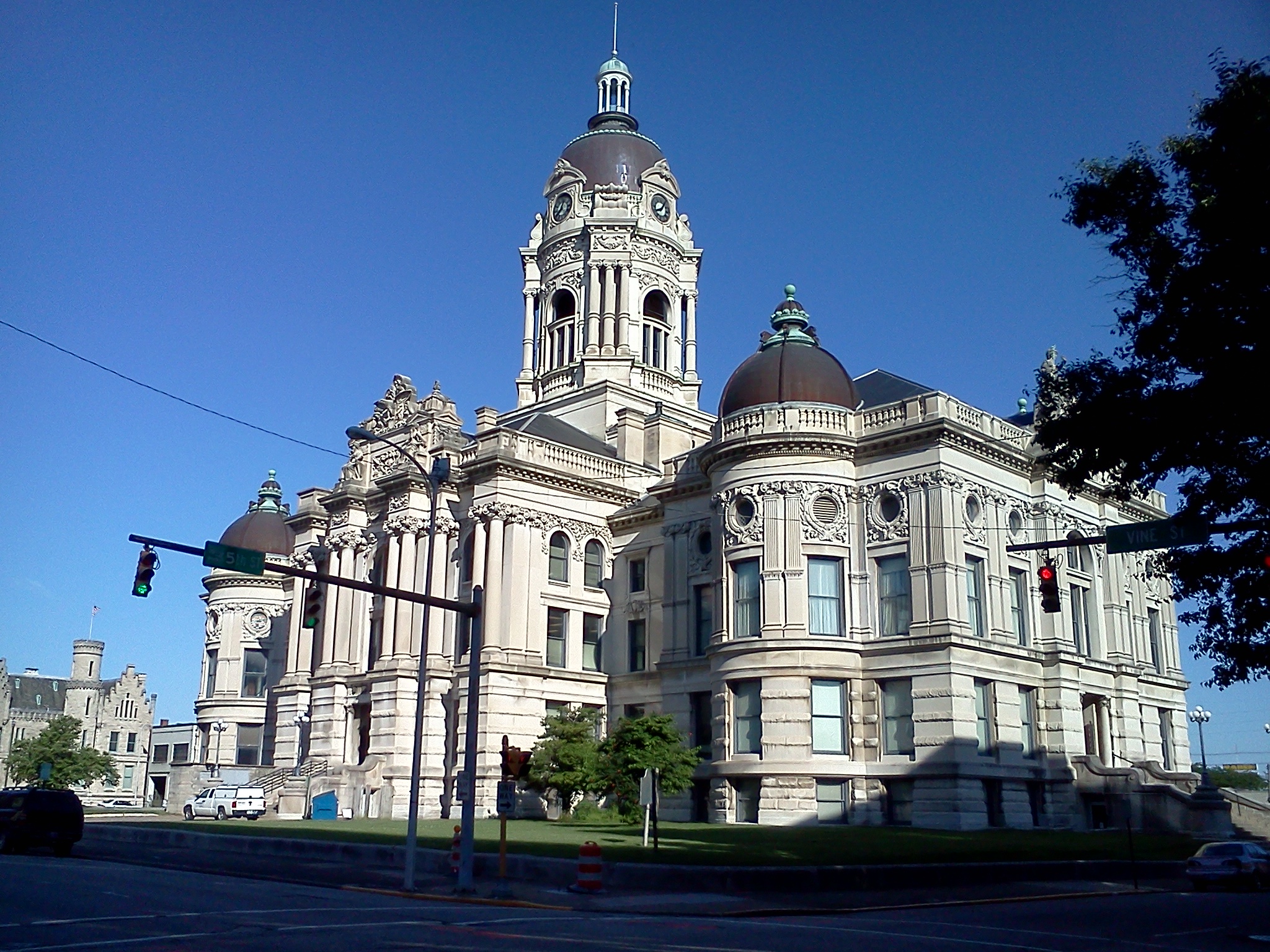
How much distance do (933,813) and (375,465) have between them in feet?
108

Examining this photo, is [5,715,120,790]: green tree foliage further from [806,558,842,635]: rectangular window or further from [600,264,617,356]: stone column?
[806,558,842,635]: rectangular window

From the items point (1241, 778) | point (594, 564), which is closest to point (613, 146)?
point (594, 564)

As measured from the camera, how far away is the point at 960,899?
26344 millimetres

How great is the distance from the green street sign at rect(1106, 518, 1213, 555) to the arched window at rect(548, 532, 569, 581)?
3724cm

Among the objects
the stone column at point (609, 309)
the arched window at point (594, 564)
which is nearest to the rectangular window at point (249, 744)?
the arched window at point (594, 564)

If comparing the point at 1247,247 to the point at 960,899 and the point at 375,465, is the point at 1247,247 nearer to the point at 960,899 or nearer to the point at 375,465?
the point at 960,899

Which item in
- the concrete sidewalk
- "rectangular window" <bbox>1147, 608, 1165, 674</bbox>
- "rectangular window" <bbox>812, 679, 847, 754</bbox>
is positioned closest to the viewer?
the concrete sidewalk

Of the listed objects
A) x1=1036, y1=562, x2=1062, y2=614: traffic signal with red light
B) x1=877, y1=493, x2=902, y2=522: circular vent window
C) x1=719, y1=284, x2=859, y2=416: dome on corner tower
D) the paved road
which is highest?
x1=719, y1=284, x2=859, y2=416: dome on corner tower

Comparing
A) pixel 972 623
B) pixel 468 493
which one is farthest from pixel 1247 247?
pixel 468 493

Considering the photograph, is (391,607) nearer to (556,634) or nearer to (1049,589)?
(556,634)

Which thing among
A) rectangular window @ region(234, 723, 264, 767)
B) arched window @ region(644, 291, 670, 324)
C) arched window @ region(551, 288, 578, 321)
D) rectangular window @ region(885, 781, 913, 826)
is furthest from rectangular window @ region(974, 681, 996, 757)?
rectangular window @ region(234, 723, 264, 767)

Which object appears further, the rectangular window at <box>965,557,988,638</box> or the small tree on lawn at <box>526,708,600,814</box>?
the small tree on lawn at <box>526,708,600,814</box>

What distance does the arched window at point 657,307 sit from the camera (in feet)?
242

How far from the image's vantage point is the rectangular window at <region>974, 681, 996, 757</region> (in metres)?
44.8
